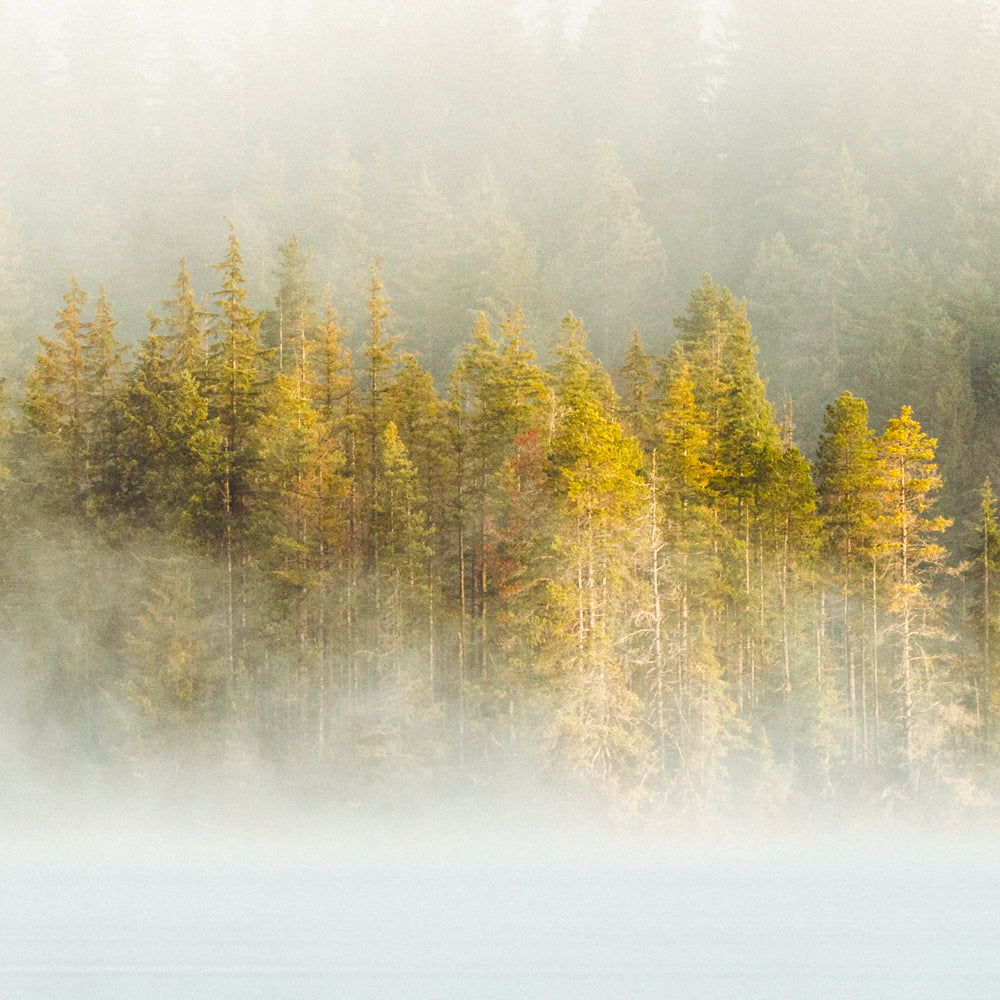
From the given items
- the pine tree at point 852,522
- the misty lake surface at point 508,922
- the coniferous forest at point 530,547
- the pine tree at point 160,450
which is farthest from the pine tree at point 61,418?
the pine tree at point 852,522

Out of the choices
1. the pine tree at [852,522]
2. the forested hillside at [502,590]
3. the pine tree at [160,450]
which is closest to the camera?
the forested hillside at [502,590]

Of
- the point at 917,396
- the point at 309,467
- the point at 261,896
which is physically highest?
the point at 917,396

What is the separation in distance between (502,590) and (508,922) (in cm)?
1294

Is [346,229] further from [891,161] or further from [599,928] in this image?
[599,928]

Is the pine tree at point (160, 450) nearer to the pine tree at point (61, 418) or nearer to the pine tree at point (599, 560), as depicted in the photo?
the pine tree at point (61, 418)

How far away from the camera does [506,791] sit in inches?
1544

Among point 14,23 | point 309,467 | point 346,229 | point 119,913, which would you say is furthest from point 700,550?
point 14,23

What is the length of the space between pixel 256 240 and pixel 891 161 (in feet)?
112

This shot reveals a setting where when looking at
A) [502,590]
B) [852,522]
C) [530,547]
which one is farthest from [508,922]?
[852,522]

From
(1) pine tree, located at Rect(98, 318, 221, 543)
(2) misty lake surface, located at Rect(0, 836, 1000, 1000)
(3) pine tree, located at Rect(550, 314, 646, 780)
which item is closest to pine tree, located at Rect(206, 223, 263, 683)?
(1) pine tree, located at Rect(98, 318, 221, 543)

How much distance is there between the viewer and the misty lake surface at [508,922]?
71.3 ft

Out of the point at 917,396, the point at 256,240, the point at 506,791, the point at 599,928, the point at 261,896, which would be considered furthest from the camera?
the point at 256,240

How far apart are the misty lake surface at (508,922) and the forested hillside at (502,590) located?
2828 mm

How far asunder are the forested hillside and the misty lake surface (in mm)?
2828
